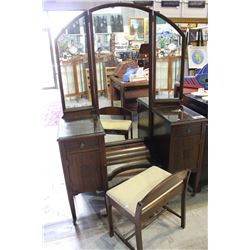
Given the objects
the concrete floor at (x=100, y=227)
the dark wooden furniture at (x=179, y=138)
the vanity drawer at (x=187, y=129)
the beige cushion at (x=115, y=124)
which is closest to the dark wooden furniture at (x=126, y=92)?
the beige cushion at (x=115, y=124)

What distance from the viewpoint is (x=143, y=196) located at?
59.9 inches

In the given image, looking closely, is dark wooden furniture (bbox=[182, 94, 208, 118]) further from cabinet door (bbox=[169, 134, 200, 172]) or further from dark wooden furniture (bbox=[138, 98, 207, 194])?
cabinet door (bbox=[169, 134, 200, 172])

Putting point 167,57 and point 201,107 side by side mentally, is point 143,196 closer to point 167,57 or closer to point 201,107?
point 201,107

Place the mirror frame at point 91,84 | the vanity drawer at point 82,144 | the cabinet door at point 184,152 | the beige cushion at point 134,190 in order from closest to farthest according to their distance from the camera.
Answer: the beige cushion at point 134,190 < the vanity drawer at point 82,144 < the mirror frame at point 91,84 < the cabinet door at point 184,152

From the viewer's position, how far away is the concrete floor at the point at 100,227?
1.70 m

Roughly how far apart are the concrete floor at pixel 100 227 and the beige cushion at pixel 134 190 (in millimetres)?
422

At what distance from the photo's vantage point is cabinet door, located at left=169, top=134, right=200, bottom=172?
6.41 feet

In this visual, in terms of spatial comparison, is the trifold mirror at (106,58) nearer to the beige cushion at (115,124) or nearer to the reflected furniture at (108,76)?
the reflected furniture at (108,76)

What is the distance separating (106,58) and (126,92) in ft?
1.38

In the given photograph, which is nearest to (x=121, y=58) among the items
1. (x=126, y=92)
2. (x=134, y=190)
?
(x=126, y=92)

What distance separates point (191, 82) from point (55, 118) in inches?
97.5
